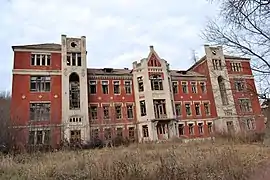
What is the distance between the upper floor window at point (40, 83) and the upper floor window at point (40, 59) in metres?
1.81

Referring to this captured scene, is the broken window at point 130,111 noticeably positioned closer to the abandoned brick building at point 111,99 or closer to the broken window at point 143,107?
the abandoned brick building at point 111,99

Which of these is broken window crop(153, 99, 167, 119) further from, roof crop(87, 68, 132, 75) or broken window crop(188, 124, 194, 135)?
roof crop(87, 68, 132, 75)

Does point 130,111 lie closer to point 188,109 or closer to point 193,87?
point 188,109

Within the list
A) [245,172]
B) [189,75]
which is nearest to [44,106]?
[189,75]

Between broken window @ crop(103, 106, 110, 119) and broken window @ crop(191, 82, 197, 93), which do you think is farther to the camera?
broken window @ crop(191, 82, 197, 93)

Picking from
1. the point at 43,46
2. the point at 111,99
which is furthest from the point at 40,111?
the point at 111,99

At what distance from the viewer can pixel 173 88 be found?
38.6 m

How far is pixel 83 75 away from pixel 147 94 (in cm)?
898

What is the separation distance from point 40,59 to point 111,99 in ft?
34.7

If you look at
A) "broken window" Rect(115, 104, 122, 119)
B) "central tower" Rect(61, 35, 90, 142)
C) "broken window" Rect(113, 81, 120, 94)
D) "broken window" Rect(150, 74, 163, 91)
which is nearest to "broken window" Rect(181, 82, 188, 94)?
"broken window" Rect(150, 74, 163, 91)

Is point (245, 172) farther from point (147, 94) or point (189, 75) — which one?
point (189, 75)

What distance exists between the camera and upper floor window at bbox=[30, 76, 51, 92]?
3203cm

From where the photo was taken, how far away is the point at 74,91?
33.4m

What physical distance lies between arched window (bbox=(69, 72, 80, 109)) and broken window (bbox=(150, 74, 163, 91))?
10118 millimetres
